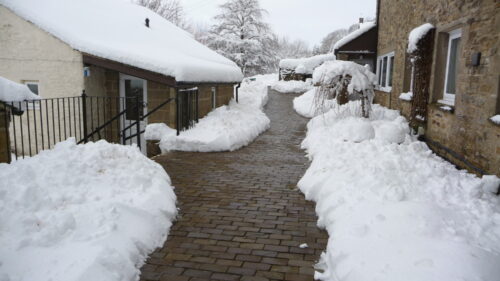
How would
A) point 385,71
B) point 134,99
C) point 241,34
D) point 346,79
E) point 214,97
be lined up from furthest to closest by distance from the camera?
point 241,34
point 214,97
point 385,71
point 134,99
point 346,79

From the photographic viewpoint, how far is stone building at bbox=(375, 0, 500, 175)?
17.0 feet

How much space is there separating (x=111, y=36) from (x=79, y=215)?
29.5 ft

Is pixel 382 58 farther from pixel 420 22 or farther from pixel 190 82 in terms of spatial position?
pixel 190 82

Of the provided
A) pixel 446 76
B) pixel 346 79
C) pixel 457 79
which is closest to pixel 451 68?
pixel 446 76

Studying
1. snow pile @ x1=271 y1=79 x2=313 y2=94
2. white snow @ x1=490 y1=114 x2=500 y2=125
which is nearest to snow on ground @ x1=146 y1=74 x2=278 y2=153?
white snow @ x1=490 y1=114 x2=500 y2=125

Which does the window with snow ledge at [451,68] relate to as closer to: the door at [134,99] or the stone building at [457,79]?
the stone building at [457,79]

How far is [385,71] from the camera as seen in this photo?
12781mm

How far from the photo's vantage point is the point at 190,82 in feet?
34.0

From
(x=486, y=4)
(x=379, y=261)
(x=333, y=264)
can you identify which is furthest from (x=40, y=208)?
(x=486, y=4)

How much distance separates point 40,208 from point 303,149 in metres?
6.59

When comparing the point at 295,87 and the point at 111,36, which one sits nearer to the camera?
the point at 111,36

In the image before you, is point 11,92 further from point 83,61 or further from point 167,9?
point 167,9

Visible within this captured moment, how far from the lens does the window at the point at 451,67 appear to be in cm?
697

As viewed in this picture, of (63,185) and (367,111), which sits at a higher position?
(367,111)
